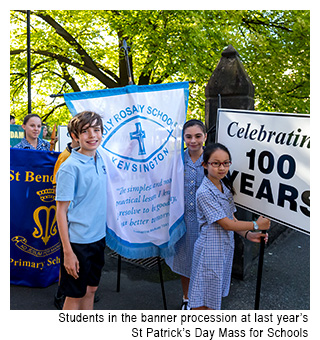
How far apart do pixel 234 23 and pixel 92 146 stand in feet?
26.6

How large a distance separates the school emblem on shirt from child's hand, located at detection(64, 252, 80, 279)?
83cm

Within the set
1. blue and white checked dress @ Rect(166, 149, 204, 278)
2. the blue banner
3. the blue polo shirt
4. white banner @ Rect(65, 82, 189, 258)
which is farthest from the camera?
the blue banner

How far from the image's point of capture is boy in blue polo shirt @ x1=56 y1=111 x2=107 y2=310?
217cm

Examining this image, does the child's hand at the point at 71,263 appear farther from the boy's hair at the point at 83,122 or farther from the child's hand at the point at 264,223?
the child's hand at the point at 264,223

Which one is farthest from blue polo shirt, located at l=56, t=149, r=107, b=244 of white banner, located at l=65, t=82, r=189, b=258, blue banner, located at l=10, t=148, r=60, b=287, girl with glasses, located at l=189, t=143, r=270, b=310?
blue banner, located at l=10, t=148, r=60, b=287

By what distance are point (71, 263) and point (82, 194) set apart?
468mm

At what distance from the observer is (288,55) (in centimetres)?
811

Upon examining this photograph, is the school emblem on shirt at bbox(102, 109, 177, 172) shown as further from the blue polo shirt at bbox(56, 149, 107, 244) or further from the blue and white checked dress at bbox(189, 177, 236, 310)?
the blue and white checked dress at bbox(189, 177, 236, 310)

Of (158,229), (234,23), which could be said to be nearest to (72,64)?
(234,23)

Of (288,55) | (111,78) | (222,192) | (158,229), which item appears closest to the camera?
(222,192)

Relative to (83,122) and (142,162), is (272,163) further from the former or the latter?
(83,122)

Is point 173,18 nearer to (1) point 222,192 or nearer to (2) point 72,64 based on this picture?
(2) point 72,64

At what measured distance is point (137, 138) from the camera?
9.09ft

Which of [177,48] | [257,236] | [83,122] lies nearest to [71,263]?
[83,122]
